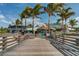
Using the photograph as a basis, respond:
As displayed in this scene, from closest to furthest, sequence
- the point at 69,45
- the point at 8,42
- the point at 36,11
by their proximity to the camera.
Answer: the point at 69,45, the point at 8,42, the point at 36,11

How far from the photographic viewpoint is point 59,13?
263 inches

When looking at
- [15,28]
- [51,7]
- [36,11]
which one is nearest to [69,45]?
[51,7]

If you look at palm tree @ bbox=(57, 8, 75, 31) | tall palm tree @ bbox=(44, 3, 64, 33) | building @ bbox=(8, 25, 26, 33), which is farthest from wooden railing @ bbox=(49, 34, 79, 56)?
building @ bbox=(8, 25, 26, 33)

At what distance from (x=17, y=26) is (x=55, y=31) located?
40.5 inches

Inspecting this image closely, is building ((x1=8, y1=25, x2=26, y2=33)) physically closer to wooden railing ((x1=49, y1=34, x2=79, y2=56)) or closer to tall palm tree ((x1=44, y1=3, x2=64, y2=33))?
tall palm tree ((x1=44, y1=3, x2=64, y2=33))

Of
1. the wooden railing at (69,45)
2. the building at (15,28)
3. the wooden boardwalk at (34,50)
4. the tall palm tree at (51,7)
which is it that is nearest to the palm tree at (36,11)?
the tall palm tree at (51,7)

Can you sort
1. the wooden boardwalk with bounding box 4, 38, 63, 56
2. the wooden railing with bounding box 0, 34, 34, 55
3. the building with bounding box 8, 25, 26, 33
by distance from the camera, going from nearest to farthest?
the wooden railing with bounding box 0, 34, 34, 55 → the wooden boardwalk with bounding box 4, 38, 63, 56 → the building with bounding box 8, 25, 26, 33

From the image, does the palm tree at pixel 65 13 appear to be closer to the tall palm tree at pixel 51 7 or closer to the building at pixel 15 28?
the tall palm tree at pixel 51 7

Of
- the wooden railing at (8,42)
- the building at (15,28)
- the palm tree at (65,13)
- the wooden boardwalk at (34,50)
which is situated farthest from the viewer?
the palm tree at (65,13)

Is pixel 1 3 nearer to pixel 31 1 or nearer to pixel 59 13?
pixel 31 1


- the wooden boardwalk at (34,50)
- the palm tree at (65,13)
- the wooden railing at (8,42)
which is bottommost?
the wooden boardwalk at (34,50)

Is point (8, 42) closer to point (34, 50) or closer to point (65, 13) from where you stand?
point (34, 50)

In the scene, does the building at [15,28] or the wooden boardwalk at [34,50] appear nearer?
the wooden boardwalk at [34,50]

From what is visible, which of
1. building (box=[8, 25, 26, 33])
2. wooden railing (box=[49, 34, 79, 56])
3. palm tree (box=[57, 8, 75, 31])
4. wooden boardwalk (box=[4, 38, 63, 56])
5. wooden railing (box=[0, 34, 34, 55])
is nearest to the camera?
wooden railing (box=[49, 34, 79, 56])
